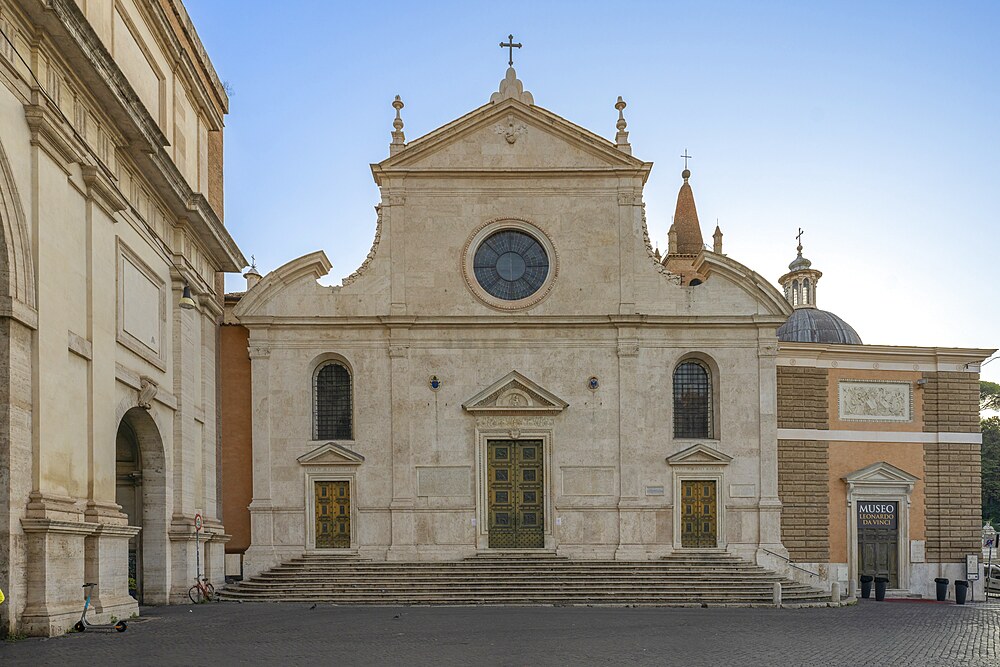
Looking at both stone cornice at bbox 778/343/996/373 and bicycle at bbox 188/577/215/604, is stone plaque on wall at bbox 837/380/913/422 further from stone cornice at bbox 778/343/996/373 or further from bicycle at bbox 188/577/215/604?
bicycle at bbox 188/577/215/604

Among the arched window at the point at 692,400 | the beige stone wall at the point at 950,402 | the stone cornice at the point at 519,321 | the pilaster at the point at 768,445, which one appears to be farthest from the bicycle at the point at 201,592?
the beige stone wall at the point at 950,402

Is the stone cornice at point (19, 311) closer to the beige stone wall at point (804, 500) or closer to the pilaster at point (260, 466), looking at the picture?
the pilaster at point (260, 466)

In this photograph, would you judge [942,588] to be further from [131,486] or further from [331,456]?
[131,486]

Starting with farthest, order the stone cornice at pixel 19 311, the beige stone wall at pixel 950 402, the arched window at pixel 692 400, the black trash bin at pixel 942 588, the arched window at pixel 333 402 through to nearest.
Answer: the beige stone wall at pixel 950 402
the arched window at pixel 692 400
the arched window at pixel 333 402
the black trash bin at pixel 942 588
the stone cornice at pixel 19 311

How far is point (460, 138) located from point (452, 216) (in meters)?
2.13

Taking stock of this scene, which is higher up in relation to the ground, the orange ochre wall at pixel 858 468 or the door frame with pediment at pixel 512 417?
the door frame with pediment at pixel 512 417

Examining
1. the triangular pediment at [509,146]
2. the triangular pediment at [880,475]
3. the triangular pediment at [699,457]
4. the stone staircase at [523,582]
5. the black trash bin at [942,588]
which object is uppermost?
the triangular pediment at [509,146]

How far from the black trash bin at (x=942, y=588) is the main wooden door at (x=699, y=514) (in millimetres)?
6148

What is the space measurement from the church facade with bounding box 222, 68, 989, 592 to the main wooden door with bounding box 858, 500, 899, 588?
138 mm

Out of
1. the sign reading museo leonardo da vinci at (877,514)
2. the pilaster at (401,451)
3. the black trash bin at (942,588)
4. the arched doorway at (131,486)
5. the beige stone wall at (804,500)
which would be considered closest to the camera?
the arched doorway at (131,486)

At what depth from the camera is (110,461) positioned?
1853cm

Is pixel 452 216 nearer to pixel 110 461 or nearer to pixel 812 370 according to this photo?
pixel 812 370

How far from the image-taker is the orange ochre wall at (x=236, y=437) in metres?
28.2

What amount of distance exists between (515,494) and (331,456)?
490 cm
